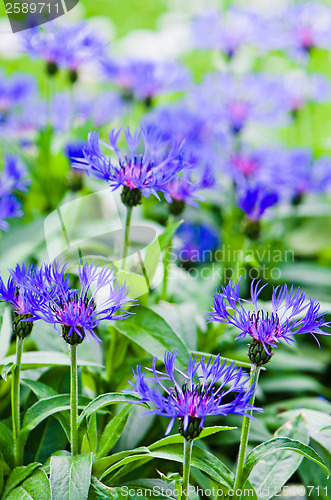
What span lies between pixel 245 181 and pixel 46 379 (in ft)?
2.91

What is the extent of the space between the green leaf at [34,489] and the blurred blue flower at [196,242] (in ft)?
2.89

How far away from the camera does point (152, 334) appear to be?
100 centimetres

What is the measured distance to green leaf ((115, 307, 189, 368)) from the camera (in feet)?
3.15

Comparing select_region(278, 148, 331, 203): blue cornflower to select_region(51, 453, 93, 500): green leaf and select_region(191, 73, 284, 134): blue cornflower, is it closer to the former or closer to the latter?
select_region(191, 73, 284, 134): blue cornflower

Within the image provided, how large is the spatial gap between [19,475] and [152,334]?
12.2 inches

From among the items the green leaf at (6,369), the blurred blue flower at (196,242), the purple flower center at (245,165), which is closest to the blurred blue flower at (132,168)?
the green leaf at (6,369)

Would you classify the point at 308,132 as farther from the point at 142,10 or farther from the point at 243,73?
the point at 142,10

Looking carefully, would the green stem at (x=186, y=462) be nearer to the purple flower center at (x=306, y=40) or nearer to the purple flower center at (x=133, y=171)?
the purple flower center at (x=133, y=171)

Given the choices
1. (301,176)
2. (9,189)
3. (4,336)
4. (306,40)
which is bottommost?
(301,176)

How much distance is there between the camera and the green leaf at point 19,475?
2.92 ft

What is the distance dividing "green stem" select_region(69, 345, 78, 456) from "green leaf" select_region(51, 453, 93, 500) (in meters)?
0.04

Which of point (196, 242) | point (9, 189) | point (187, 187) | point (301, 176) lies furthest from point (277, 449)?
point (301, 176)

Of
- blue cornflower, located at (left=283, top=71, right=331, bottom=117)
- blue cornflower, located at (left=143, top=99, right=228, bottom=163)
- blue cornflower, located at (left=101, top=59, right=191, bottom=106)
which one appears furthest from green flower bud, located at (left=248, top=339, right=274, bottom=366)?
blue cornflower, located at (left=283, top=71, right=331, bottom=117)

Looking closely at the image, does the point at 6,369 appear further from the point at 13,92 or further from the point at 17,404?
the point at 13,92
